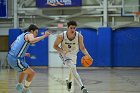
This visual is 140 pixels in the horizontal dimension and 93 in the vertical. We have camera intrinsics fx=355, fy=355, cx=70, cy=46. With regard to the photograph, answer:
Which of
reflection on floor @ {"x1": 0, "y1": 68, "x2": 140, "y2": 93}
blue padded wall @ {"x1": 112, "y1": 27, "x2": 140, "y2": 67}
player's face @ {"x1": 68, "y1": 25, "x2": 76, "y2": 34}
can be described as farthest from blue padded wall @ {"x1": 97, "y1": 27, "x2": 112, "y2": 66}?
player's face @ {"x1": 68, "y1": 25, "x2": 76, "y2": 34}

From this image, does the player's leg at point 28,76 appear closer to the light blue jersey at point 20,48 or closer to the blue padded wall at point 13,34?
the light blue jersey at point 20,48

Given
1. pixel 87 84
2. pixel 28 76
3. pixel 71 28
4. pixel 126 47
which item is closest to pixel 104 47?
pixel 126 47

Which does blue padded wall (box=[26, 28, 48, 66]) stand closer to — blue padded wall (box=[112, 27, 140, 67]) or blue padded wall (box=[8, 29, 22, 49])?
blue padded wall (box=[8, 29, 22, 49])

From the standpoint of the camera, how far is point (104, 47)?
23.1 m

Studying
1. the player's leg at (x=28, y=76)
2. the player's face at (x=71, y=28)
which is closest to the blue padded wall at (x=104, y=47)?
the player's face at (x=71, y=28)

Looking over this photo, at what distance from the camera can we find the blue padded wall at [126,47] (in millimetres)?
22719

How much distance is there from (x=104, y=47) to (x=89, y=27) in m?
1.71

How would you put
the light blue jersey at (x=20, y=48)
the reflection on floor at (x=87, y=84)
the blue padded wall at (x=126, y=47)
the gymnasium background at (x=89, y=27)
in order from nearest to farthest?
the light blue jersey at (x=20, y=48), the reflection on floor at (x=87, y=84), the blue padded wall at (x=126, y=47), the gymnasium background at (x=89, y=27)

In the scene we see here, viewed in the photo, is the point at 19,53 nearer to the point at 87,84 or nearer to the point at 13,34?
the point at 87,84

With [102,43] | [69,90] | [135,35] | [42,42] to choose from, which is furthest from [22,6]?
[69,90]

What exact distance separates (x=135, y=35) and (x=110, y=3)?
2798mm

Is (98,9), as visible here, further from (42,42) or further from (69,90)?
(69,90)

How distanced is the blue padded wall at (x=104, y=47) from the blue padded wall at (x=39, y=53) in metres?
3.57

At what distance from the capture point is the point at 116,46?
23.1m
